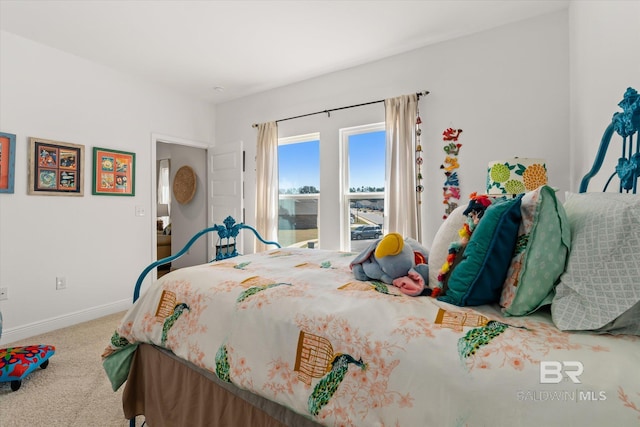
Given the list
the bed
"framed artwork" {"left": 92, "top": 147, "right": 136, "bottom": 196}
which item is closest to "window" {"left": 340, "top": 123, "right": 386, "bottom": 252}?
the bed

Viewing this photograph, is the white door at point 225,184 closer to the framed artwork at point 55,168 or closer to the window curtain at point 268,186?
the window curtain at point 268,186

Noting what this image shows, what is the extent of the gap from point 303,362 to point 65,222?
11.0ft

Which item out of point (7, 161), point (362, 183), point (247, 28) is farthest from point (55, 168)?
point (362, 183)

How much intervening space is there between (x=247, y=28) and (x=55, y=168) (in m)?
2.34

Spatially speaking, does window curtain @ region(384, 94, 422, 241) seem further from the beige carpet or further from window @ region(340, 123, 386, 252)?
the beige carpet

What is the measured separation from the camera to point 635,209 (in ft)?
2.54

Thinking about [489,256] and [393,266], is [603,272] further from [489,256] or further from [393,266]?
[393,266]

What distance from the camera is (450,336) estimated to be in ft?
2.63

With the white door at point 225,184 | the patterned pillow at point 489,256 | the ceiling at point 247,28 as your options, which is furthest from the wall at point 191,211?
the patterned pillow at point 489,256

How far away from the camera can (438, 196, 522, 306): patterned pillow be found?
99 centimetres

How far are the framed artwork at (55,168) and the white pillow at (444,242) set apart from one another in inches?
141

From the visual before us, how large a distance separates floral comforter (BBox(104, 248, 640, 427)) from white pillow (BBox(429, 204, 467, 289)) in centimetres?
16

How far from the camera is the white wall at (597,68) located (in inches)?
50.7

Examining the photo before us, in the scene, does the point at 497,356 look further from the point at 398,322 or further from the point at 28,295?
the point at 28,295
